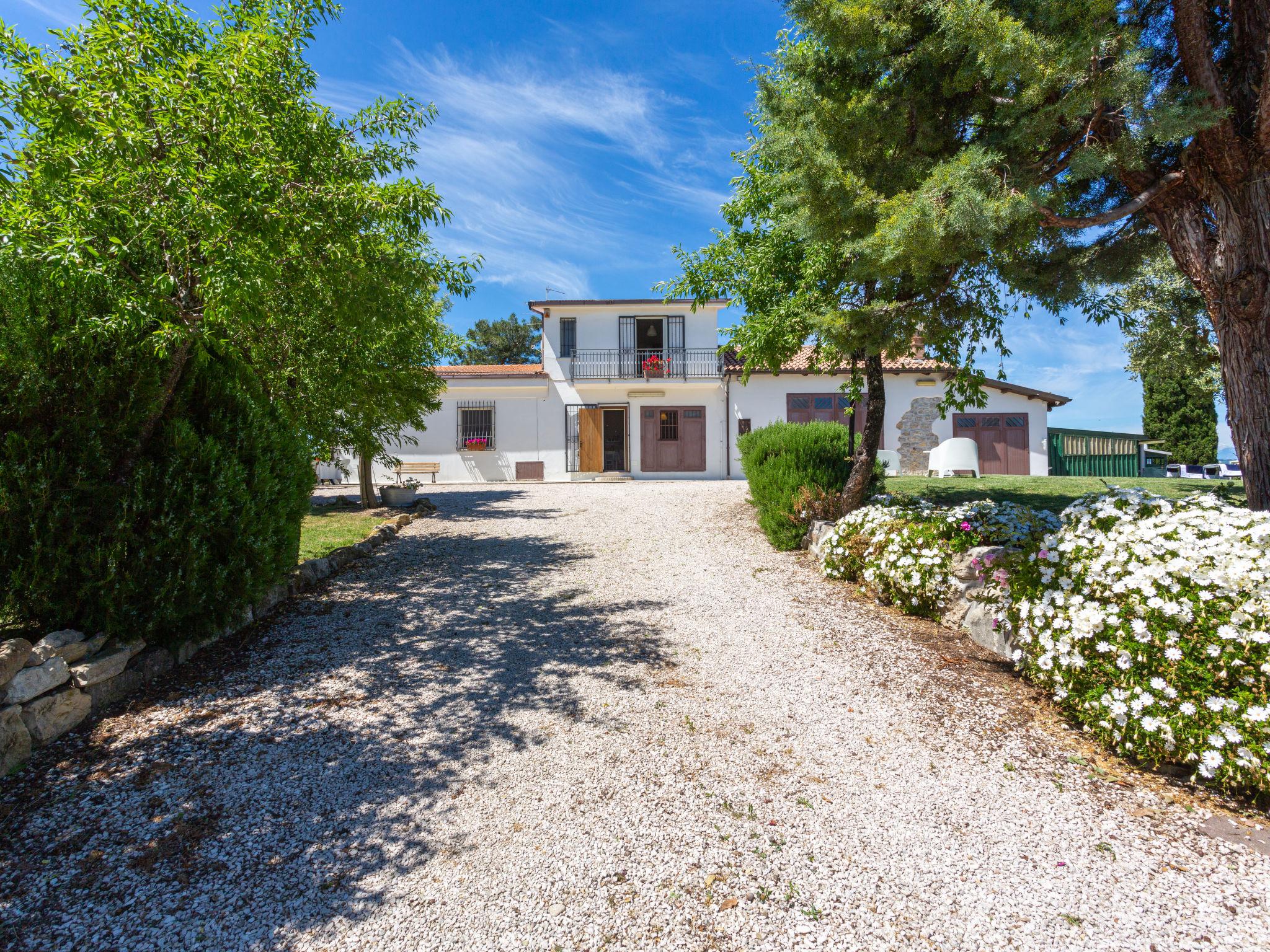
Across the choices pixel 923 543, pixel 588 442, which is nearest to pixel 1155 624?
pixel 923 543

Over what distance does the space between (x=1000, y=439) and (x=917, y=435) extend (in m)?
2.57

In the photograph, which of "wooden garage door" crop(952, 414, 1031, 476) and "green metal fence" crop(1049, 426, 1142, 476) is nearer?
"wooden garage door" crop(952, 414, 1031, 476)

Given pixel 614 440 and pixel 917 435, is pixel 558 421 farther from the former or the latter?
pixel 917 435

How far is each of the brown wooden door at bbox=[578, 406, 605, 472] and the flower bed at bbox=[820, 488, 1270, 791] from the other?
1439 centimetres

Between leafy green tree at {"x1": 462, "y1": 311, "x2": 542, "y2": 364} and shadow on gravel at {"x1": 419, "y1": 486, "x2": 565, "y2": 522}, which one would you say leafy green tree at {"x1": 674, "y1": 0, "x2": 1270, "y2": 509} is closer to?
shadow on gravel at {"x1": 419, "y1": 486, "x2": 565, "y2": 522}

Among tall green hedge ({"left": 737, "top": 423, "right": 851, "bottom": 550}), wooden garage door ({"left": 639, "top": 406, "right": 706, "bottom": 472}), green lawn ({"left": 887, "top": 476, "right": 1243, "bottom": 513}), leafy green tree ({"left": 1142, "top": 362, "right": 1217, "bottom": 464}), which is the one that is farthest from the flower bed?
leafy green tree ({"left": 1142, "top": 362, "right": 1217, "bottom": 464})

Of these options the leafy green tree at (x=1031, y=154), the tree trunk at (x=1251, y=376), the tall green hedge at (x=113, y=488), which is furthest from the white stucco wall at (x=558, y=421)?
the tall green hedge at (x=113, y=488)

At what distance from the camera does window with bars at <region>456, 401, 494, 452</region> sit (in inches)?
706

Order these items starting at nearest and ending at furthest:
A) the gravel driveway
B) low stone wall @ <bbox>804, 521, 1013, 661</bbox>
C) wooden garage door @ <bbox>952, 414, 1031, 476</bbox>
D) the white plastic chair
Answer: the gravel driveway < low stone wall @ <bbox>804, 521, 1013, 661</bbox> < the white plastic chair < wooden garage door @ <bbox>952, 414, 1031, 476</bbox>

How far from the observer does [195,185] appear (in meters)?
3.16

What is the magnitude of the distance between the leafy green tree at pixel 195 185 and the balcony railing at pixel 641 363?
13288mm

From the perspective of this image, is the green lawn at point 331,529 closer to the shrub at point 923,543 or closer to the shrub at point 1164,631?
the shrub at point 923,543

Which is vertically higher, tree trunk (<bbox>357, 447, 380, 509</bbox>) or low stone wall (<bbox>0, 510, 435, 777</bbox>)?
tree trunk (<bbox>357, 447, 380, 509</bbox>)


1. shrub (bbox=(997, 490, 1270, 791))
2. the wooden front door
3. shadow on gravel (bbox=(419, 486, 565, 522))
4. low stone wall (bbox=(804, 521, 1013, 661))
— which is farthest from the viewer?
the wooden front door
